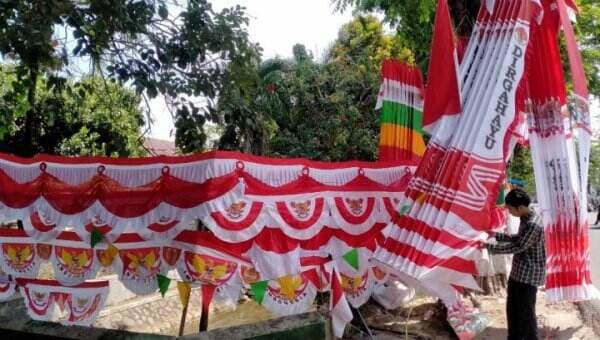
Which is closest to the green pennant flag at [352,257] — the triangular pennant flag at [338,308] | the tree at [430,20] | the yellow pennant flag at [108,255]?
the triangular pennant flag at [338,308]

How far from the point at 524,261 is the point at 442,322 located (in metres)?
2.05

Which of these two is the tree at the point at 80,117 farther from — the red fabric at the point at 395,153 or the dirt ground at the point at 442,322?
the dirt ground at the point at 442,322

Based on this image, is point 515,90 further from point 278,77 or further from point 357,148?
point 278,77

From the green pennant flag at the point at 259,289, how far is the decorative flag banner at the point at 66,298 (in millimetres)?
1257

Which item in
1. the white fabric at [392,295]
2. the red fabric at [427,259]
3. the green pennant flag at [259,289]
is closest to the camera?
the red fabric at [427,259]

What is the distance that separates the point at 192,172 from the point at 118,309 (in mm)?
4384

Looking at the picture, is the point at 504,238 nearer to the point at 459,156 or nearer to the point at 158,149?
the point at 459,156

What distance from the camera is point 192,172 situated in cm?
351

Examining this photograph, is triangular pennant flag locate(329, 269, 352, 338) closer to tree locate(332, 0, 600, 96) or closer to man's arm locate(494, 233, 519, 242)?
man's arm locate(494, 233, 519, 242)

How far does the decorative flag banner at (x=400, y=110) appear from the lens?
5.79m

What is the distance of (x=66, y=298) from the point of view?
3.96 m

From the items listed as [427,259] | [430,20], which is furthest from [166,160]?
[430,20]

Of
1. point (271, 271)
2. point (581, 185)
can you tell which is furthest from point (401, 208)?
point (581, 185)

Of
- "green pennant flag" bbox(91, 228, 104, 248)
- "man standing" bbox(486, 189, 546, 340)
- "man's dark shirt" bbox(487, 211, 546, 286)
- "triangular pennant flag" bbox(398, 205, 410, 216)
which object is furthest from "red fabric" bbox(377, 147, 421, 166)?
"green pennant flag" bbox(91, 228, 104, 248)
